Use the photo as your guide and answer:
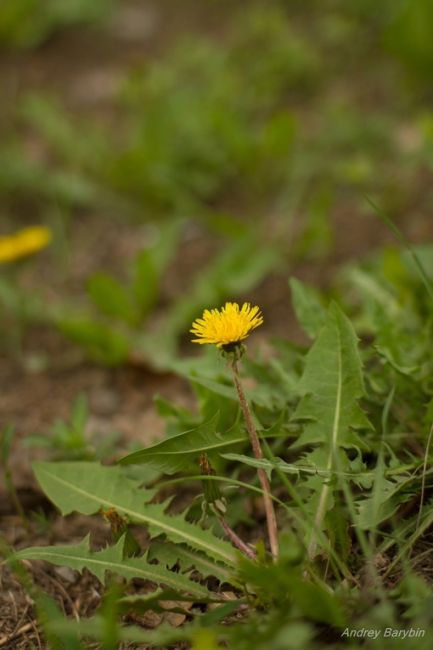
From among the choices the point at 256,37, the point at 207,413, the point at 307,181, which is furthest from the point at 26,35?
the point at 207,413

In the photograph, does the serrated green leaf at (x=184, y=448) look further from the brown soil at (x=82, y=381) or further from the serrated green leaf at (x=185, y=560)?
the brown soil at (x=82, y=381)

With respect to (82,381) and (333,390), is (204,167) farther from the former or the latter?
(333,390)

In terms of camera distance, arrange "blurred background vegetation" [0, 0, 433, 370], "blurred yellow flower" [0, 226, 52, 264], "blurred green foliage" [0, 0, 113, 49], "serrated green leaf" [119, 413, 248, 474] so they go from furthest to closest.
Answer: "blurred green foliage" [0, 0, 113, 49] < "blurred background vegetation" [0, 0, 433, 370] < "blurred yellow flower" [0, 226, 52, 264] < "serrated green leaf" [119, 413, 248, 474]

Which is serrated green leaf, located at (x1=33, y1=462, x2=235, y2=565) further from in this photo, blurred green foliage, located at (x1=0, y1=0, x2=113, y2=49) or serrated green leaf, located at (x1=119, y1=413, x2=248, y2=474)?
blurred green foliage, located at (x1=0, y1=0, x2=113, y2=49)

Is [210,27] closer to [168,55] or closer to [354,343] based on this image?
[168,55]

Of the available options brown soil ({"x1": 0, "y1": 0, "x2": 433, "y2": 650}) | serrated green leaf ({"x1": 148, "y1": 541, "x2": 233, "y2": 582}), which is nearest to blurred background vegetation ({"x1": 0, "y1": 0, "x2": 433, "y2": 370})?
brown soil ({"x1": 0, "y1": 0, "x2": 433, "y2": 650})

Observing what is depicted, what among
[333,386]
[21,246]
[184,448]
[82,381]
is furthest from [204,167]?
[184,448]
